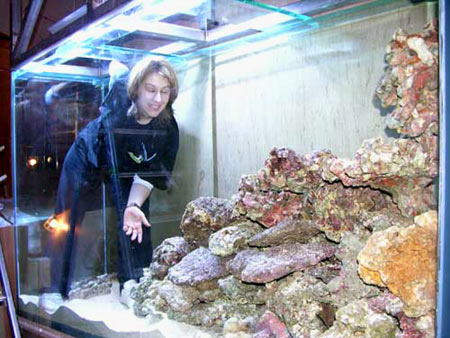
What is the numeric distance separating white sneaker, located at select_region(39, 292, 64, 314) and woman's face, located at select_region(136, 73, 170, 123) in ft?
3.18

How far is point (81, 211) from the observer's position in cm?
200

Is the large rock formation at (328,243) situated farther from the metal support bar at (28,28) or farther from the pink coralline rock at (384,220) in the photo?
the metal support bar at (28,28)

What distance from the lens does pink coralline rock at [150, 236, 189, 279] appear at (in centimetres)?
174

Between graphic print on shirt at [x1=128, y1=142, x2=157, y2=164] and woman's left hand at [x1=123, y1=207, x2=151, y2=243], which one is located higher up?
graphic print on shirt at [x1=128, y1=142, x2=157, y2=164]

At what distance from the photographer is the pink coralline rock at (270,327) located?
49.3 inches

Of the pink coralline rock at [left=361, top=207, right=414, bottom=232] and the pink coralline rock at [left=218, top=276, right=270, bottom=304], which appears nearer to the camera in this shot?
the pink coralline rock at [left=361, top=207, right=414, bottom=232]

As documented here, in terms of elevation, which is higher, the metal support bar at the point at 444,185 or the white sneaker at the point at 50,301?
the metal support bar at the point at 444,185

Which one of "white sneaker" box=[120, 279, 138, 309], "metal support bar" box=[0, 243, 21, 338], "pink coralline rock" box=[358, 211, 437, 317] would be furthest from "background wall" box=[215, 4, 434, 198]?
"metal support bar" box=[0, 243, 21, 338]

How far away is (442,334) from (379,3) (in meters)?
0.89

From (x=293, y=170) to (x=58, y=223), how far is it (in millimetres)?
1285

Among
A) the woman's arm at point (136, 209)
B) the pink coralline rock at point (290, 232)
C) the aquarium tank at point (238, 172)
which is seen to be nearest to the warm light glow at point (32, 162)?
the aquarium tank at point (238, 172)

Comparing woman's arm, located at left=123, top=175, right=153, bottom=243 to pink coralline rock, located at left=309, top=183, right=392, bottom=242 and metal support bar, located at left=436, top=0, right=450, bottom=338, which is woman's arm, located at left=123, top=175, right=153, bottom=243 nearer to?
pink coralline rock, located at left=309, top=183, right=392, bottom=242

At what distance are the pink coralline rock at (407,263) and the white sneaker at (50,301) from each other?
1519 mm

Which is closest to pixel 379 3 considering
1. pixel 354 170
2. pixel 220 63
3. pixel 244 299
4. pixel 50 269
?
pixel 354 170
